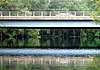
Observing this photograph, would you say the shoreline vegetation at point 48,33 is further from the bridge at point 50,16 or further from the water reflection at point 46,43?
the bridge at point 50,16

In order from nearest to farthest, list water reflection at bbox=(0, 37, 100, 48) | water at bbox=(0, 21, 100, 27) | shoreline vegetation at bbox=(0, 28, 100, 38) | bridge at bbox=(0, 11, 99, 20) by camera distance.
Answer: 1. bridge at bbox=(0, 11, 99, 20)
2. water at bbox=(0, 21, 100, 27)
3. water reflection at bbox=(0, 37, 100, 48)
4. shoreline vegetation at bbox=(0, 28, 100, 38)

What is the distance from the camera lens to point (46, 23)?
2630 inches

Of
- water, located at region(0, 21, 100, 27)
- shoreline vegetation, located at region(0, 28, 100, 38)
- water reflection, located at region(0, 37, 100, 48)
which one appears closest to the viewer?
water, located at region(0, 21, 100, 27)

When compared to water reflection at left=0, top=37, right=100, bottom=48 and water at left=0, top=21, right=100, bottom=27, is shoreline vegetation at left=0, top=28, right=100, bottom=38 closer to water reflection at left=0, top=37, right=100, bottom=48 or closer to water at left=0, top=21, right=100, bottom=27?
water reflection at left=0, top=37, right=100, bottom=48

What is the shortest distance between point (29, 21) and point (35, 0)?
31114 millimetres

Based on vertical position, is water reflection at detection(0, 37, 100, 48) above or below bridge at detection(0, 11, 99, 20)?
below

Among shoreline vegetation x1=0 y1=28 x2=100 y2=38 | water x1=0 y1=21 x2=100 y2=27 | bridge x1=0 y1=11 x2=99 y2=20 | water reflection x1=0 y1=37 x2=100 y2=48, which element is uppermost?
bridge x1=0 y1=11 x2=99 y2=20

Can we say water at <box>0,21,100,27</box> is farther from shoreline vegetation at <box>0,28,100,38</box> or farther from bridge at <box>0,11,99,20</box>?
shoreline vegetation at <box>0,28,100,38</box>

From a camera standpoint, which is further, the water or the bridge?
the water

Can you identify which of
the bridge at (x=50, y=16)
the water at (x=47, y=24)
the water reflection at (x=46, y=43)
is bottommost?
the water reflection at (x=46, y=43)

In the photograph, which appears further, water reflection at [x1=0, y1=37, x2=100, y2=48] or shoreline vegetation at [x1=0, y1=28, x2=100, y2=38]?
shoreline vegetation at [x1=0, y1=28, x2=100, y2=38]

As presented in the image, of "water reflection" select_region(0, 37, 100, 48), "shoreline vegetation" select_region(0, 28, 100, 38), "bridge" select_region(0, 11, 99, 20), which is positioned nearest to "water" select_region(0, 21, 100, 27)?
"bridge" select_region(0, 11, 99, 20)

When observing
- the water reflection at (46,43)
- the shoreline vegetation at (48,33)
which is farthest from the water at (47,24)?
the shoreline vegetation at (48,33)

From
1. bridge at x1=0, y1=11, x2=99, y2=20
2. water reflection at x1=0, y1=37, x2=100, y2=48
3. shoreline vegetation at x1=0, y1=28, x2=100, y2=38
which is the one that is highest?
bridge at x1=0, y1=11, x2=99, y2=20
